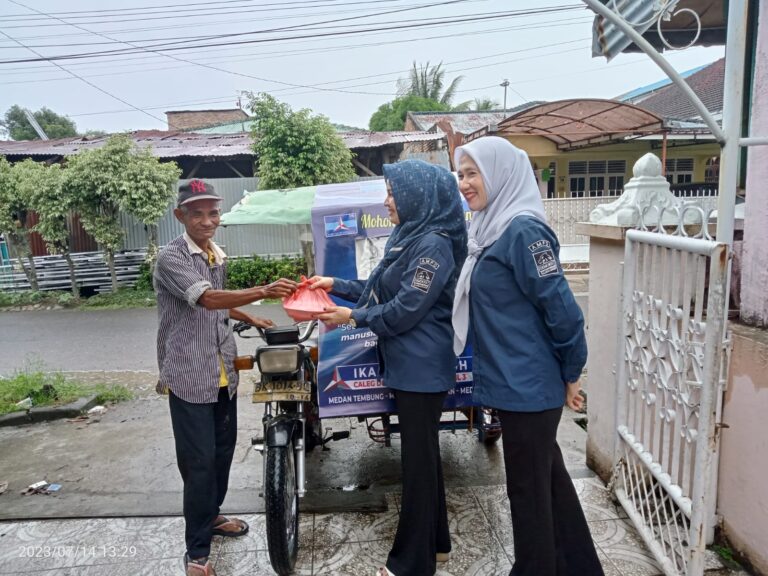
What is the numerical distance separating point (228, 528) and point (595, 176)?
14727 millimetres

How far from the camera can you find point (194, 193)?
246 cm

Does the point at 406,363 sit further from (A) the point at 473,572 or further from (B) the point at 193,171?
(B) the point at 193,171

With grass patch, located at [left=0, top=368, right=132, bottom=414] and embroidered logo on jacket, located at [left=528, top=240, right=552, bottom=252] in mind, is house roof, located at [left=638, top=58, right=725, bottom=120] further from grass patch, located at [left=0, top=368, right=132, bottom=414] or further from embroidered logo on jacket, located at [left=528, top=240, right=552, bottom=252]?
grass patch, located at [left=0, top=368, right=132, bottom=414]

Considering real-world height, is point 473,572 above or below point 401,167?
below

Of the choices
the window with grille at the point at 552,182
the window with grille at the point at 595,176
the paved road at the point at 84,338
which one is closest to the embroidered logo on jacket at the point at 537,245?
the paved road at the point at 84,338

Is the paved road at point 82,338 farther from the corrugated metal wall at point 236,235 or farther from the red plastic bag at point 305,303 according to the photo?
the red plastic bag at point 305,303

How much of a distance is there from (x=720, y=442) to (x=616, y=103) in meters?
8.76

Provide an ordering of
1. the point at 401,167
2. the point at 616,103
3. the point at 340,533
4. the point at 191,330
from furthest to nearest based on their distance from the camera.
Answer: the point at 616,103, the point at 340,533, the point at 191,330, the point at 401,167

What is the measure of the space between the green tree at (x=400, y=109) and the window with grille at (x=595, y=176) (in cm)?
1045

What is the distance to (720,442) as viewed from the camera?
244 centimetres

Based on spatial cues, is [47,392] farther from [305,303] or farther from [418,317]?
[418,317]

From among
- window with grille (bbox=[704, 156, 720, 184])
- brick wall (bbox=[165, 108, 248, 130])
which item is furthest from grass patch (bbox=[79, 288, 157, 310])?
brick wall (bbox=[165, 108, 248, 130])

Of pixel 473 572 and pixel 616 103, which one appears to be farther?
pixel 616 103

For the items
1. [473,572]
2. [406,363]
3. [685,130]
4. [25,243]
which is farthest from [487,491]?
[685,130]
